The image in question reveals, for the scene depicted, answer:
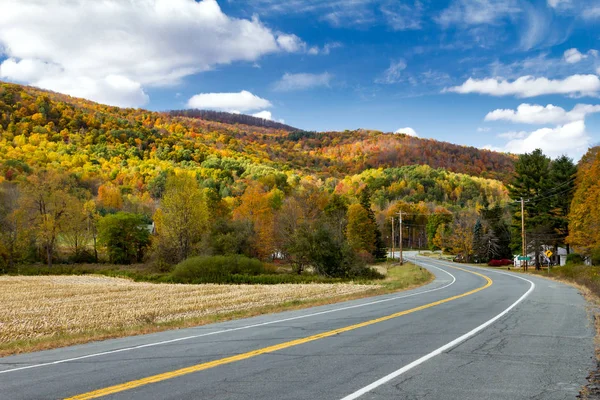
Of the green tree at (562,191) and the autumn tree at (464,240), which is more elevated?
the green tree at (562,191)

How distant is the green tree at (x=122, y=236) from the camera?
62.8 meters

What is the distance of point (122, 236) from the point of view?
2507 inches

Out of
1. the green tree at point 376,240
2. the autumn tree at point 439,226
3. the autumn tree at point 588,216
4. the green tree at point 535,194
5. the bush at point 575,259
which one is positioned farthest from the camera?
the autumn tree at point 439,226

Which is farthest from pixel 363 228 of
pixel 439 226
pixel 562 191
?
pixel 439 226

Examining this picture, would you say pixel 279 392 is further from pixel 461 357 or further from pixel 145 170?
pixel 145 170

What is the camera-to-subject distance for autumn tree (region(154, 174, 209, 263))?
56000 mm

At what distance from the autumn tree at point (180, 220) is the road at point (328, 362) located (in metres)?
43.9

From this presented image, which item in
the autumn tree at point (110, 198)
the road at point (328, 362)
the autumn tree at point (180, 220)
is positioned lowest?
the road at point (328, 362)

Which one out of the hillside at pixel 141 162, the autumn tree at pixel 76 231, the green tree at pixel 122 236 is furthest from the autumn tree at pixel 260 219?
the hillside at pixel 141 162

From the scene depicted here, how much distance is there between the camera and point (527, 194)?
205ft

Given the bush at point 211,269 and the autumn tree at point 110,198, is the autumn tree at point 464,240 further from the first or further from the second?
the autumn tree at point 110,198

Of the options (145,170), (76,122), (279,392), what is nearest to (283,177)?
(145,170)

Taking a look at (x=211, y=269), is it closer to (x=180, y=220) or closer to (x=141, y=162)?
(x=180, y=220)

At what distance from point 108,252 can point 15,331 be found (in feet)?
169
